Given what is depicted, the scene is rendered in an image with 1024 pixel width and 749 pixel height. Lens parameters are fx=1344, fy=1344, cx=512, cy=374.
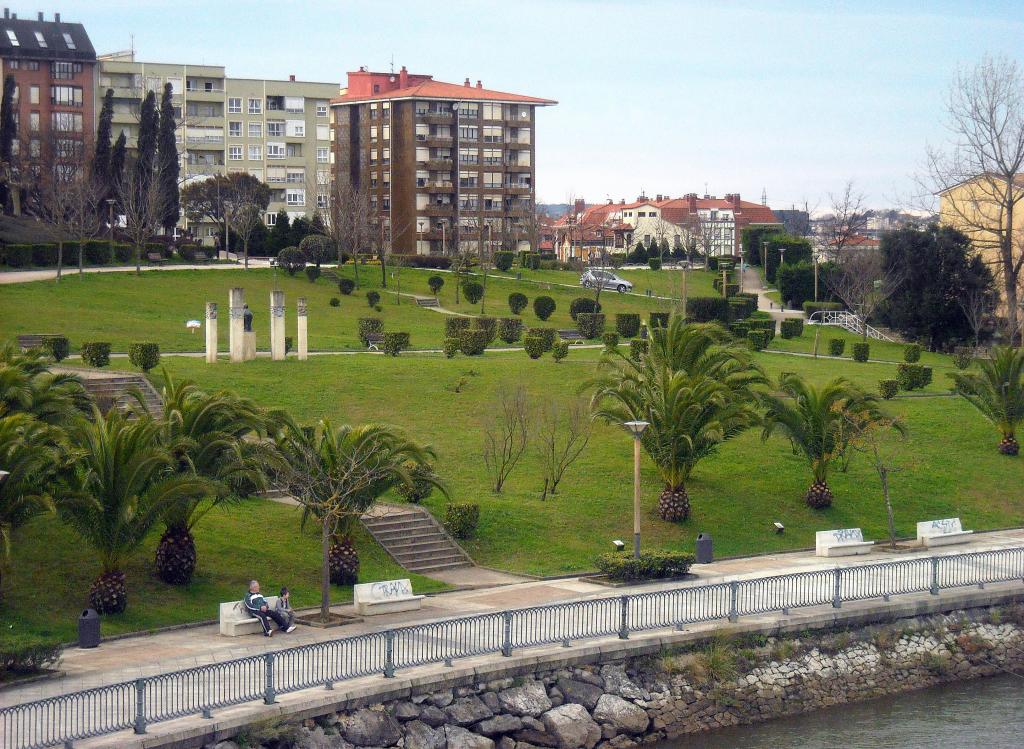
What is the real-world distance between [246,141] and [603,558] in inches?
3701

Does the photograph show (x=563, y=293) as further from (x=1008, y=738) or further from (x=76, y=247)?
(x=1008, y=738)

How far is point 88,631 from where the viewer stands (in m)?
22.4

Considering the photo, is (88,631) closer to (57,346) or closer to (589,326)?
(57,346)

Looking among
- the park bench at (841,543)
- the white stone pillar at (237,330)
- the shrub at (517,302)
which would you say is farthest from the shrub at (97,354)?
the shrub at (517,302)

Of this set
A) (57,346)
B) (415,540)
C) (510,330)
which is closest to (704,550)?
(415,540)

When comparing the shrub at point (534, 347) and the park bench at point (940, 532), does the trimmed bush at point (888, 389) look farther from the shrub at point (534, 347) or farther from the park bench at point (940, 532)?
the park bench at point (940, 532)

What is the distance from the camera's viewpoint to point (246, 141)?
380 ft

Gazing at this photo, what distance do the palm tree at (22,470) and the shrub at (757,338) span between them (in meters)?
37.1

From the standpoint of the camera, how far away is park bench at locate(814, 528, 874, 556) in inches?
1238

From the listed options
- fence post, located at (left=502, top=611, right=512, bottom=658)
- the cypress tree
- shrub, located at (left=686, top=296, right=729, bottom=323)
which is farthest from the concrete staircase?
the cypress tree

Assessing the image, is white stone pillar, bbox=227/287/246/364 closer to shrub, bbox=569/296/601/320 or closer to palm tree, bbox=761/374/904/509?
palm tree, bbox=761/374/904/509

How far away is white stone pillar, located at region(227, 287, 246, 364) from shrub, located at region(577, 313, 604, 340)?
1897cm

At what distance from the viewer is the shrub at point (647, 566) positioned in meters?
28.0

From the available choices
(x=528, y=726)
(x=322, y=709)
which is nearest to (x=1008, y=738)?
(x=528, y=726)
